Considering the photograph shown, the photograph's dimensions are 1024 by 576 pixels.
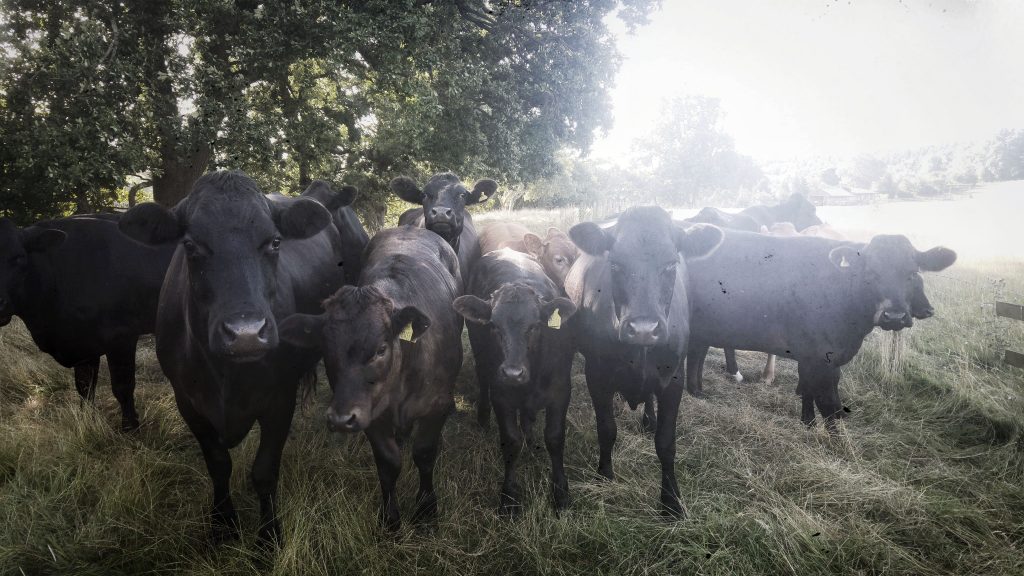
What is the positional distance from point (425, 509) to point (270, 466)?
1.14 meters

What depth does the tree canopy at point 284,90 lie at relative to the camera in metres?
8.00

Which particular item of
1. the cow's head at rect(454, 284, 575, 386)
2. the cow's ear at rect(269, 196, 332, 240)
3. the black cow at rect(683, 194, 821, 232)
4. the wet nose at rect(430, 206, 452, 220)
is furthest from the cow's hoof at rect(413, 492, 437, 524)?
the black cow at rect(683, 194, 821, 232)

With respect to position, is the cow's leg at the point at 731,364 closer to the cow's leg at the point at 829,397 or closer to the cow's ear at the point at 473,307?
the cow's leg at the point at 829,397

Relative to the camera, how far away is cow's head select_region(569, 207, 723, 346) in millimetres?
3262

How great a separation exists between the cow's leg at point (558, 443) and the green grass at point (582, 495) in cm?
12

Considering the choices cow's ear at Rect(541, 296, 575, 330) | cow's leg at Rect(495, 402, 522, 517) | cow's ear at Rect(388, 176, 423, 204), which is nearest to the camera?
cow's ear at Rect(541, 296, 575, 330)

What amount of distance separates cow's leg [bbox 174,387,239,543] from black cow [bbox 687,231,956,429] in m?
4.56

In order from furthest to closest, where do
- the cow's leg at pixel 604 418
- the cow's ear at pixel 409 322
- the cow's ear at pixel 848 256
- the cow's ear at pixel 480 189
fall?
the cow's ear at pixel 480 189 < the cow's ear at pixel 848 256 < the cow's leg at pixel 604 418 < the cow's ear at pixel 409 322

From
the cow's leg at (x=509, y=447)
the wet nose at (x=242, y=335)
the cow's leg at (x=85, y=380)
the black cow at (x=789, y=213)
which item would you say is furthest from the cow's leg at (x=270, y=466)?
the black cow at (x=789, y=213)

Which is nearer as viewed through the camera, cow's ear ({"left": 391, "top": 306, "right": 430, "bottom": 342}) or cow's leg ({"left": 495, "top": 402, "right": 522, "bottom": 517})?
cow's ear ({"left": 391, "top": 306, "right": 430, "bottom": 342})

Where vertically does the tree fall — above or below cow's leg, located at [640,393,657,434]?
above

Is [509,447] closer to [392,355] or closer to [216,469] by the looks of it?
[392,355]

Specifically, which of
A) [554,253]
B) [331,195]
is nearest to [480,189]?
[554,253]

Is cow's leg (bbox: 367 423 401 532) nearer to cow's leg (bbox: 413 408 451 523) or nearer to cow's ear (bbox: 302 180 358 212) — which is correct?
cow's leg (bbox: 413 408 451 523)
